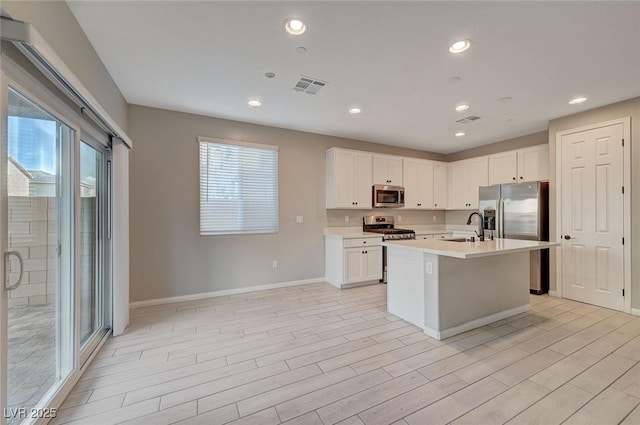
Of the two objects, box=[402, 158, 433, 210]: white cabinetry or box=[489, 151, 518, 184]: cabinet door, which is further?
box=[402, 158, 433, 210]: white cabinetry

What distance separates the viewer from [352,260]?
451 centimetres

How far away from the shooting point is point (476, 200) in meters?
5.48

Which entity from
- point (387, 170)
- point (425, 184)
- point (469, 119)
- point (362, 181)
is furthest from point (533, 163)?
point (362, 181)

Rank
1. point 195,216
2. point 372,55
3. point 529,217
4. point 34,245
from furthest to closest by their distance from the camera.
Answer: point 529,217
point 195,216
point 372,55
point 34,245

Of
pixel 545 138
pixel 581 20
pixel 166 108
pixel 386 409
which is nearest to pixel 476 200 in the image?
pixel 545 138

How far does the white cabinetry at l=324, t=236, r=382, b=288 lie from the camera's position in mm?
4457

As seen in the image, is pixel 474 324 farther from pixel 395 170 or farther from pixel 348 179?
pixel 395 170

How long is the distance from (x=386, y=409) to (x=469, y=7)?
2767 millimetres

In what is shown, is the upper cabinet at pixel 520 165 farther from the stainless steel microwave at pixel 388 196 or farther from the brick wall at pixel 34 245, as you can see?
the brick wall at pixel 34 245

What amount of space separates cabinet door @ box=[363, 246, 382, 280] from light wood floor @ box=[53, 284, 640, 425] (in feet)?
4.23

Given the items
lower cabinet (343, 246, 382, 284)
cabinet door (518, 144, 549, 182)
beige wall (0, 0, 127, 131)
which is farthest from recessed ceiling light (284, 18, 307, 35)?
cabinet door (518, 144, 549, 182)

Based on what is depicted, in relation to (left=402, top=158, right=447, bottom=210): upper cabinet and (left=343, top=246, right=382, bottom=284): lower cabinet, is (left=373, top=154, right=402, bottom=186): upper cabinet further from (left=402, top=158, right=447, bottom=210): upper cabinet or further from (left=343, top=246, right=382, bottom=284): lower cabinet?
(left=343, top=246, right=382, bottom=284): lower cabinet

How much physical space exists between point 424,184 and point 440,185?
510 mm

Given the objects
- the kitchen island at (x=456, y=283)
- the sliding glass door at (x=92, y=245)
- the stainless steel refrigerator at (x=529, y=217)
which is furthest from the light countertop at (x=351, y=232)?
the sliding glass door at (x=92, y=245)
